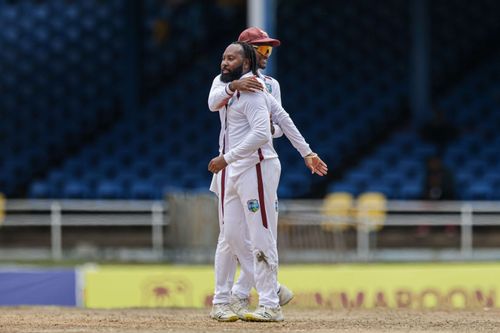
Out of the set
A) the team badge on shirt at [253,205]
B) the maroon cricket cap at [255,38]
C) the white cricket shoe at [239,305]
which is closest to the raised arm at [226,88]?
the maroon cricket cap at [255,38]

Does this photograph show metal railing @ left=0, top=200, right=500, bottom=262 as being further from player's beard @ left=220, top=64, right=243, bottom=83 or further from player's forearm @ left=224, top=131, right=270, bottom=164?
player's forearm @ left=224, top=131, right=270, bottom=164

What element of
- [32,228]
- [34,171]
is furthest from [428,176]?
[34,171]

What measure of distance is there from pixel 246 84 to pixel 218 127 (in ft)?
50.2

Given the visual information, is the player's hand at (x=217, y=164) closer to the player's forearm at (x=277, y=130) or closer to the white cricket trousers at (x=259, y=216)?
the white cricket trousers at (x=259, y=216)

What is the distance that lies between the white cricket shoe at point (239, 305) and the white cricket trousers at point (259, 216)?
235mm

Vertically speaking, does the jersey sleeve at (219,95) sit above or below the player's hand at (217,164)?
above

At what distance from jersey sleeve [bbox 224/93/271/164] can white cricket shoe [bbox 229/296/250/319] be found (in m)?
1.16

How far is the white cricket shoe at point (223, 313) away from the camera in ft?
30.6

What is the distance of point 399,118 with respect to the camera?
24531mm

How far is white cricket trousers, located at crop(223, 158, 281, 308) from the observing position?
A: 356 inches

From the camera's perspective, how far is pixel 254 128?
29.3 ft

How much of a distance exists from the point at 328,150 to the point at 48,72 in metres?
8.02

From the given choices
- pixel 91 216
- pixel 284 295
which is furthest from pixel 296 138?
pixel 91 216

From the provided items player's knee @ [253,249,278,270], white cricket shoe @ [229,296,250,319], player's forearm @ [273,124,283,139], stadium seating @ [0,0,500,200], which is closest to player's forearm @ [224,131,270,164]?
player's forearm @ [273,124,283,139]
